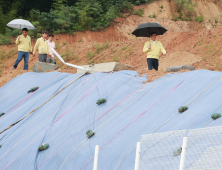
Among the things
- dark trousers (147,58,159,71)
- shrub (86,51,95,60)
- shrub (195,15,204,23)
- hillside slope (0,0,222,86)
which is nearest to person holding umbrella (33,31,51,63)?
hillside slope (0,0,222,86)

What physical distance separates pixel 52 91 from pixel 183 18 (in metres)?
15.2

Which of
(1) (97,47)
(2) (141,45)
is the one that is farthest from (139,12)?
(2) (141,45)

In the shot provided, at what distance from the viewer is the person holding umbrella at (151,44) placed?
23.5 feet

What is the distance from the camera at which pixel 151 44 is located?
23.6 ft

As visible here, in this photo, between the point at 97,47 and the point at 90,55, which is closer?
the point at 90,55

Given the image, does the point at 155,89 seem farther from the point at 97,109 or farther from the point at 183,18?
the point at 183,18

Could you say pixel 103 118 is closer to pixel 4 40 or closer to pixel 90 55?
pixel 90 55

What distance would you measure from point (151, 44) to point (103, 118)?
257cm

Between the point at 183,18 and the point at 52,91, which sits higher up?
the point at 183,18

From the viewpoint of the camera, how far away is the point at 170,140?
3738 mm

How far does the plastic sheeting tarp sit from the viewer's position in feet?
14.7

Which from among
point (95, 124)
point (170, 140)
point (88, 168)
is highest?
point (170, 140)

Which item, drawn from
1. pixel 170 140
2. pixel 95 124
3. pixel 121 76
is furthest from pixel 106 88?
pixel 170 140

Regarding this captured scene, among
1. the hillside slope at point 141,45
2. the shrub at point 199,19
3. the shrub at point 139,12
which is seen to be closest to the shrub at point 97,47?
the hillside slope at point 141,45
